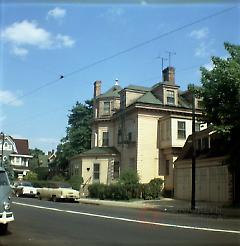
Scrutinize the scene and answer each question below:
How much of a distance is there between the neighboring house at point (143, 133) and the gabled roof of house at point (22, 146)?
4876 cm

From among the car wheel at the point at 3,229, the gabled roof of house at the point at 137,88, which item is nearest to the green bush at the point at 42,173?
the gabled roof of house at the point at 137,88

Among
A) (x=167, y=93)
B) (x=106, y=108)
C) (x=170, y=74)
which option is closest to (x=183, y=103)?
(x=167, y=93)

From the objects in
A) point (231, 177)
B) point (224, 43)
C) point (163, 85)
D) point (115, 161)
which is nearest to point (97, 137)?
point (115, 161)

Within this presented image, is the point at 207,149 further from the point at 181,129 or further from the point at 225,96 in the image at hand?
the point at 225,96

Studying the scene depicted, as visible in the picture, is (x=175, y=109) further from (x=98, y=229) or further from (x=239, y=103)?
(x=98, y=229)

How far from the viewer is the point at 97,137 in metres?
58.2

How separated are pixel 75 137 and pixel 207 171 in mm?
38948

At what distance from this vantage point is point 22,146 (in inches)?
4173

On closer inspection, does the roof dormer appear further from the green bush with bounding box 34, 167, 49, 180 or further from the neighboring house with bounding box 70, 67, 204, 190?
the green bush with bounding box 34, 167, 49, 180

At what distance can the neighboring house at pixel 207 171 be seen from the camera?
36.4 m

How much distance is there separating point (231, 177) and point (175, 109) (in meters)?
16.0

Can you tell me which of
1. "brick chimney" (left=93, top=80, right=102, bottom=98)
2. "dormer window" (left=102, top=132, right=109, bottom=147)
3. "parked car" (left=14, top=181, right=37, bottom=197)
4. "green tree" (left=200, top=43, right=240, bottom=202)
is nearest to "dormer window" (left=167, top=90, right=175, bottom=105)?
"dormer window" (left=102, top=132, right=109, bottom=147)

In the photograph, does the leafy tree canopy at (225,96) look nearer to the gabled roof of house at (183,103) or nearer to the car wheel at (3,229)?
the car wheel at (3,229)

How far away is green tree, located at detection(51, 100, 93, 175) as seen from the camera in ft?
247
